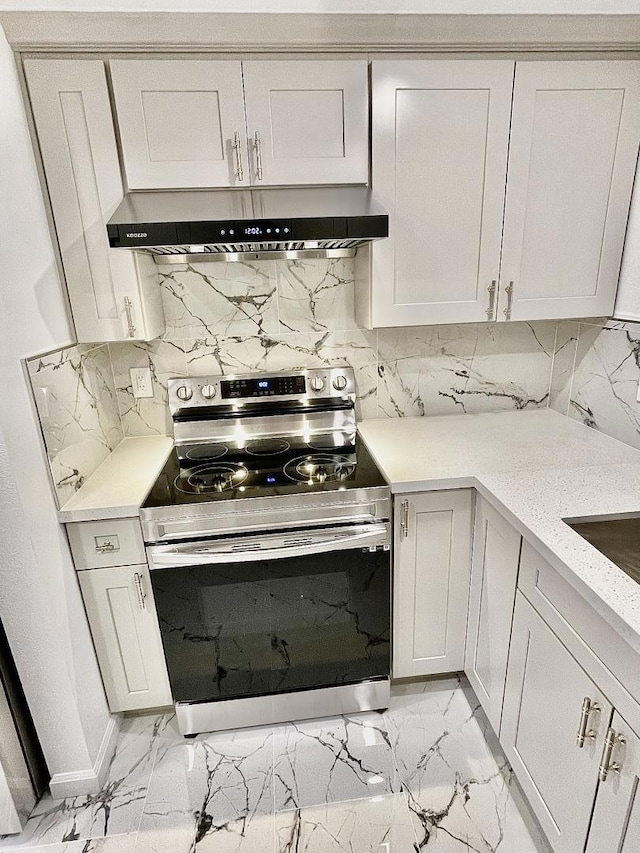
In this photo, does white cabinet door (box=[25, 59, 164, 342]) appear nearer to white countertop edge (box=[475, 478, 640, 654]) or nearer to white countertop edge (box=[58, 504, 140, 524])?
white countertop edge (box=[58, 504, 140, 524])

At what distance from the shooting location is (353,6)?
1455mm

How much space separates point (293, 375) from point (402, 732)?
4.59 feet

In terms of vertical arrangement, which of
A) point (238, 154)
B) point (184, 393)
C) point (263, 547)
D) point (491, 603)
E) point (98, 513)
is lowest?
point (491, 603)

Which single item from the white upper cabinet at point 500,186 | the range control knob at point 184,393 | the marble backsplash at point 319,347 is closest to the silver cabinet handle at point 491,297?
the white upper cabinet at point 500,186

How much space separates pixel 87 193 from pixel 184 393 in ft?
2.54

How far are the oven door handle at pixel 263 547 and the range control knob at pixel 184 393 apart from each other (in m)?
0.67

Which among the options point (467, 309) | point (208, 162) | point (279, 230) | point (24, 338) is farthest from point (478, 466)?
point (24, 338)

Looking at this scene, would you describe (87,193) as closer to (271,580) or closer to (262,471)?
(262,471)

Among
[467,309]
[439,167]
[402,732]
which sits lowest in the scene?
[402,732]

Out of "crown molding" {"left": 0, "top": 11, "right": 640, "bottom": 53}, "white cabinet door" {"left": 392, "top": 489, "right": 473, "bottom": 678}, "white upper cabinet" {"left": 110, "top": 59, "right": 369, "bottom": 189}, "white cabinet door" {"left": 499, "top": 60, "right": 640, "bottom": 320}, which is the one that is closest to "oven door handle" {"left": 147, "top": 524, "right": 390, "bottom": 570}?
"white cabinet door" {"left": 392, "top": 489, "right": 473, "bottom": 678}

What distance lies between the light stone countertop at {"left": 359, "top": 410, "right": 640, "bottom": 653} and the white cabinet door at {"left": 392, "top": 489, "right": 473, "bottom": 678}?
0.09 metres

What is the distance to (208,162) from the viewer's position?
1501 mm

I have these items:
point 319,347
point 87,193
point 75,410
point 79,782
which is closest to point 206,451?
point 75,410

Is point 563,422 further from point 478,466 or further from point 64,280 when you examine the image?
point 64,280
